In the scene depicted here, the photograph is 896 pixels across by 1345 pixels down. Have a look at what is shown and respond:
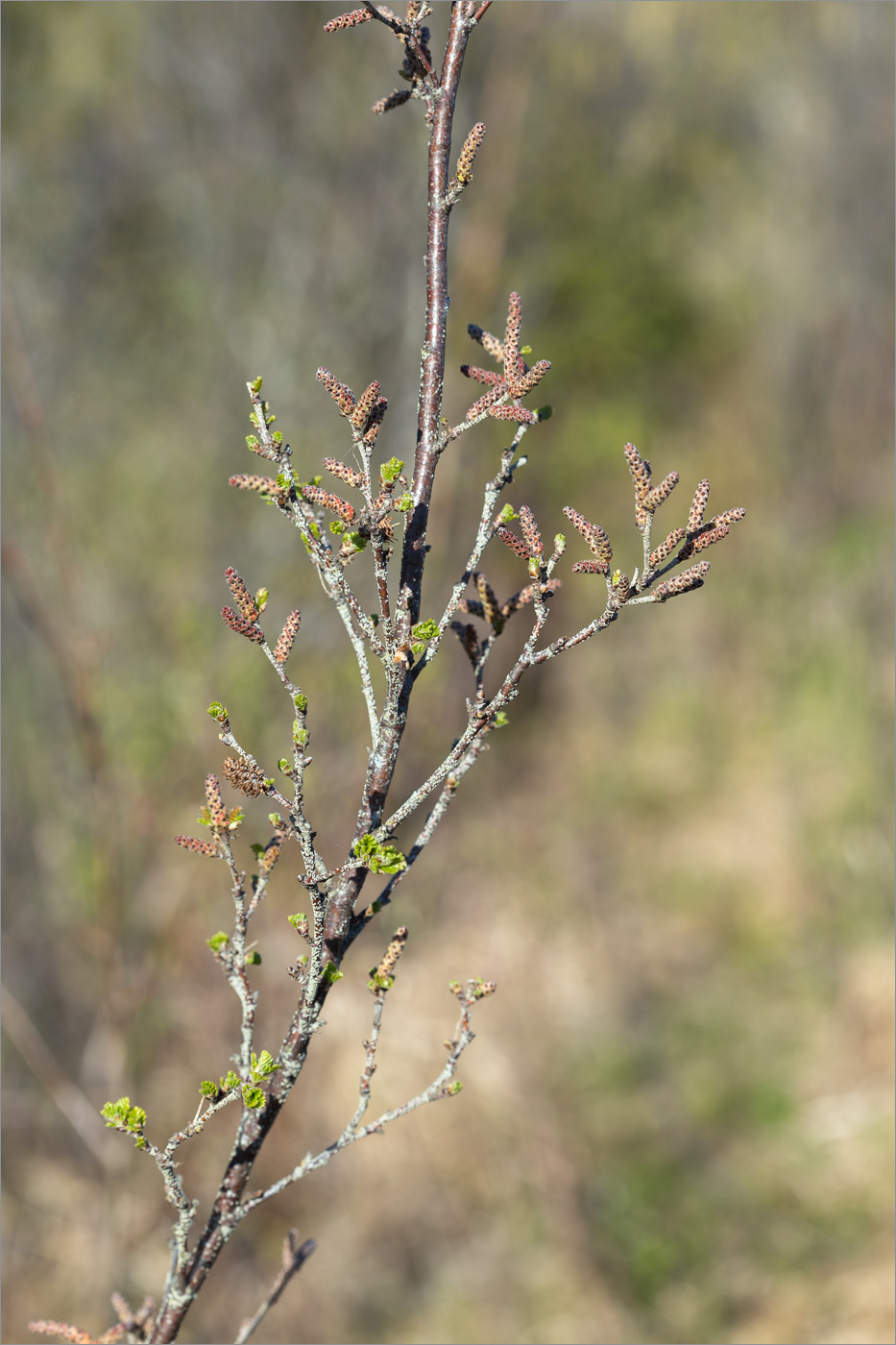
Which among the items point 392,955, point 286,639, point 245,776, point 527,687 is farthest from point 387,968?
point 527,687

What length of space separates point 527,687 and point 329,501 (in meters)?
7.22

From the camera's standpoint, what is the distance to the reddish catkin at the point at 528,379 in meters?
1.07

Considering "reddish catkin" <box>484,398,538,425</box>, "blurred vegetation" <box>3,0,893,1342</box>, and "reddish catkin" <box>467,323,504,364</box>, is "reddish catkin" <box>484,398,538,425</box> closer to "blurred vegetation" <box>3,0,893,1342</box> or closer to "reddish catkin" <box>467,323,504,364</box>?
"reddish catkin" <box>467,323,504,364</box>

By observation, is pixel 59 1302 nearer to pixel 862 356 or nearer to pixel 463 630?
pixel 463 630

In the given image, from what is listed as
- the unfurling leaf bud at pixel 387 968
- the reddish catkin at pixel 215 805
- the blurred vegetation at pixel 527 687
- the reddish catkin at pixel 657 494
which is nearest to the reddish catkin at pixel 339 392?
the reddish catkin at pixel 657 494

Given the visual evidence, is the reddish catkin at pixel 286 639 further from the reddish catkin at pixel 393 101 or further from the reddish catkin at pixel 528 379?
the reddish catkin at pixel 393 101

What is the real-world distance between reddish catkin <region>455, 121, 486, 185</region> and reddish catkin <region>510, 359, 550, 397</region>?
0.25 meters

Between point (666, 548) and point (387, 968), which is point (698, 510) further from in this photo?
point (387, 968)

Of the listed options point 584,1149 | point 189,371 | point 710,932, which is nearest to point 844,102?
point 189,371

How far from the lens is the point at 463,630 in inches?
51.1

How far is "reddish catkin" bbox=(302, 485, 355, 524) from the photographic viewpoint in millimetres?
1036

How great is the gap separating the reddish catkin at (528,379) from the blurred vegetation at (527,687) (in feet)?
6.47

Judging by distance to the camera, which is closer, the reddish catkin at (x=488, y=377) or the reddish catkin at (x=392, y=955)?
the reddish catkin at (x=488, y=377)

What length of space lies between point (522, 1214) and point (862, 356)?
242 inches
